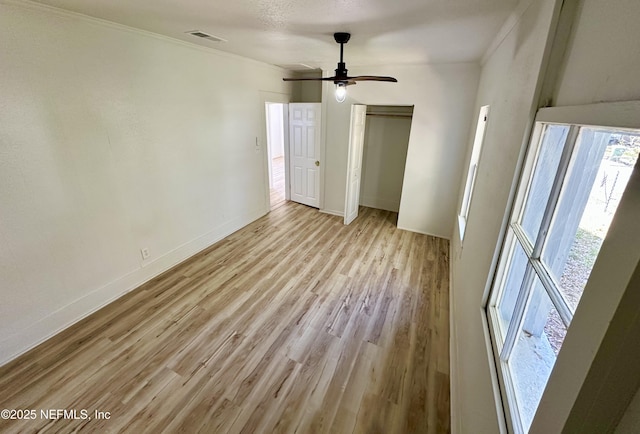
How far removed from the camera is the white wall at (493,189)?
1196 millimetres

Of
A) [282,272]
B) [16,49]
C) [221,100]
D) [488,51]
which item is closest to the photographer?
[16,49]

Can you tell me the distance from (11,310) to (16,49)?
1999 millimetres

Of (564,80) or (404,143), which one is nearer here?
(564,80)

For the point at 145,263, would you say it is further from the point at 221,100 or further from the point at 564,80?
the point at 564,80

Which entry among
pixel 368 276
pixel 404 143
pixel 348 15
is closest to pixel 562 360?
pixel 348 15

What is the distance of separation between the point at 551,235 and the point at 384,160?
14.9 feet

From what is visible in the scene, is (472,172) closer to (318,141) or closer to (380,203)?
(380,203)

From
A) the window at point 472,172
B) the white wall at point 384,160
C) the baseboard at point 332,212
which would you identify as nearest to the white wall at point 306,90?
the white wall at point 384,160

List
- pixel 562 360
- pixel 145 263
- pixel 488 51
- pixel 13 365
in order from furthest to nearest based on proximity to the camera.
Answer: pixel 145 263 < pixel 488 51 < pixel 13 365 < pixel 562 360

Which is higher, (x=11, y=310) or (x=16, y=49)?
(x=16, y=49)

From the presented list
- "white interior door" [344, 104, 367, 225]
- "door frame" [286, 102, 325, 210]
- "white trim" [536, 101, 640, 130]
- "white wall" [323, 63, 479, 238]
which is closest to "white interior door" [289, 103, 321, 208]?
"door frame" [286, 102, 325, 210]

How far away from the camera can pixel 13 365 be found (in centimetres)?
205

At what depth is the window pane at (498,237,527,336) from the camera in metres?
1.21

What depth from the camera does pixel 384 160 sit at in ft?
17.4
